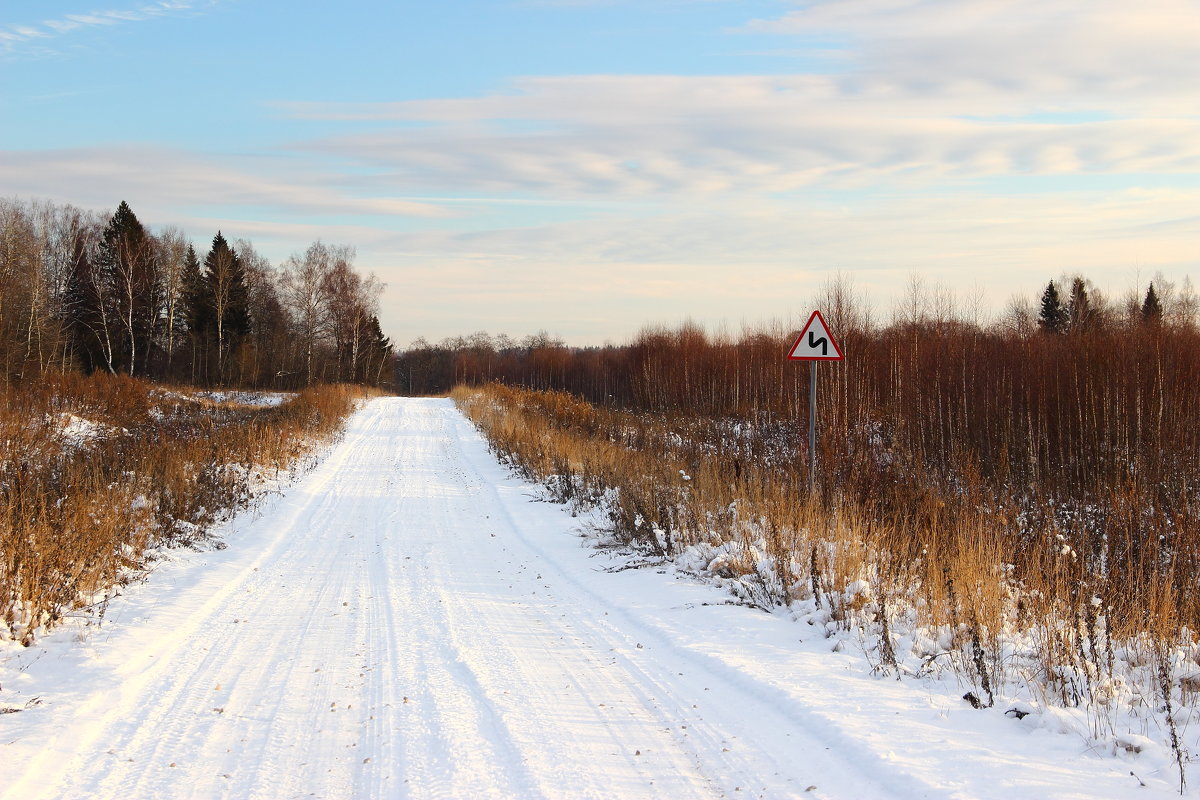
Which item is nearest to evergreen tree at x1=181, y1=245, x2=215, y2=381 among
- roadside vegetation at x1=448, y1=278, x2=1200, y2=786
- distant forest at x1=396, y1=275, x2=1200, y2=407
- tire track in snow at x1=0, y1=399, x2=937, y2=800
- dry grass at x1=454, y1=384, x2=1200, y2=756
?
distant forest at x1=396, y1=275, x2=1200, y2=407

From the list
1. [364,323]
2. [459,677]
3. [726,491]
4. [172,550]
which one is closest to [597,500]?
[726,491]

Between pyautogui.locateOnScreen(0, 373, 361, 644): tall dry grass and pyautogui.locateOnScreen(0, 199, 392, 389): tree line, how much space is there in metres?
32.9

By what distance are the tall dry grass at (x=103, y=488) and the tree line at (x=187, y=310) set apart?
32899mm

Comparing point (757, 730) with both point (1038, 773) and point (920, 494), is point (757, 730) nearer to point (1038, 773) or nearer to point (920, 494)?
point (1038, 773)

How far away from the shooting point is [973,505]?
9.12 meters

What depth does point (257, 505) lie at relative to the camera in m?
12.2

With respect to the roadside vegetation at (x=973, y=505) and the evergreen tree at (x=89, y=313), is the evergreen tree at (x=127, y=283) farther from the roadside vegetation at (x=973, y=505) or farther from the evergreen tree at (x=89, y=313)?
the roadside vegetation at (x=973, y=505)

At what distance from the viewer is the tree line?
4947cm

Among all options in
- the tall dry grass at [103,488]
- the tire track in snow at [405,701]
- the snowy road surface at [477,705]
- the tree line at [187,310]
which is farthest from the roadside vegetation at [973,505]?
the tree line at [187,310]

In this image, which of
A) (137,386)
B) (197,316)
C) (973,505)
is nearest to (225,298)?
(197,316)

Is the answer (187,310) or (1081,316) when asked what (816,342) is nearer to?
(1081,316)

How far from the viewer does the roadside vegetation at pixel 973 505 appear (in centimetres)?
510

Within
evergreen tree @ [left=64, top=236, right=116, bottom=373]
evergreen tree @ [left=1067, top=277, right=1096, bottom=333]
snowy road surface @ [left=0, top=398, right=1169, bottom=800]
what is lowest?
snowy road surface @ [left=0, top=398, right=1169, bottom=800]

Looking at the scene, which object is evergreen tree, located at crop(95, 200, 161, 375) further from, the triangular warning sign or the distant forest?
the triangular warning sign
